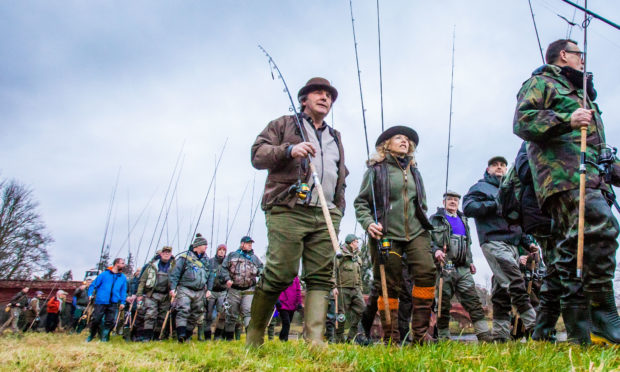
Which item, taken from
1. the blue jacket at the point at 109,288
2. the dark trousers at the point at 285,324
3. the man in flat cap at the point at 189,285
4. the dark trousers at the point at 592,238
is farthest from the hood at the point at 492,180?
the blue jacket at the point at 109,288

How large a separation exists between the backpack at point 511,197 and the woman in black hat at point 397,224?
2.90 ft

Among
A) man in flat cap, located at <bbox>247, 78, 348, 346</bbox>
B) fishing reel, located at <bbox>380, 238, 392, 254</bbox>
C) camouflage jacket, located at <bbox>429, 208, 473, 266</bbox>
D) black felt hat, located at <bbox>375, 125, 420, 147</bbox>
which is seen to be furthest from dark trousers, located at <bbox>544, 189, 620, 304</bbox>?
camouflage jacket, located at <bbox>429, 208, 473, 266</bbox>

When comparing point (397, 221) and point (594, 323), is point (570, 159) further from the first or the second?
point (397, 221)

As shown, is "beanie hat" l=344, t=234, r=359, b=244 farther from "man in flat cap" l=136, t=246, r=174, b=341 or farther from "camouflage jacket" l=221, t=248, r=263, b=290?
"man in flat cap" l=136, t=246, r=174, b=341

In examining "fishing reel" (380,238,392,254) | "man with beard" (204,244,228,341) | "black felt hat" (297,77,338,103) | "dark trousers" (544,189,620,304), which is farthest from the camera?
"man with beard" (204,244,228,341)

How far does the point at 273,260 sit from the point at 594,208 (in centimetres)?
249

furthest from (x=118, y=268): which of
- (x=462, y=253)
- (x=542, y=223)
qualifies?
(x=542, y=223)

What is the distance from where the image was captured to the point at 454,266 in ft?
23.0

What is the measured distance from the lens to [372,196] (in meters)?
4.74

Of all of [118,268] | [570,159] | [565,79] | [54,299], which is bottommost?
[54,299]

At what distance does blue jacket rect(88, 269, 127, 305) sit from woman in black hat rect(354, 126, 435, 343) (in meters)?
8.12

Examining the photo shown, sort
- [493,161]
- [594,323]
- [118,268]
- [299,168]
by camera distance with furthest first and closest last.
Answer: [118,268] < [493,161] < [299,168] < [594,323]

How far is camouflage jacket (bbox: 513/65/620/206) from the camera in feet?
11.0

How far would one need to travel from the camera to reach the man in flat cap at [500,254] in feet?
18.6
